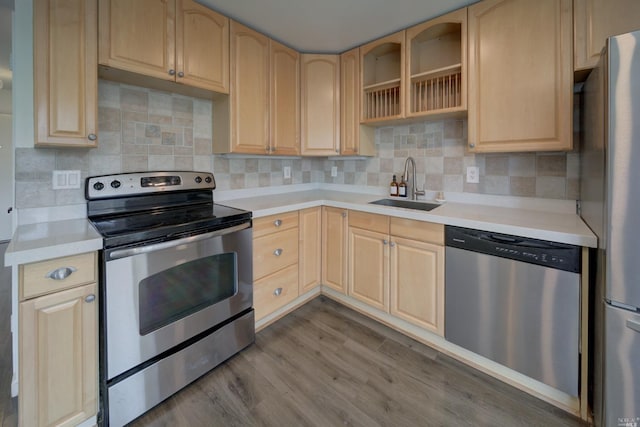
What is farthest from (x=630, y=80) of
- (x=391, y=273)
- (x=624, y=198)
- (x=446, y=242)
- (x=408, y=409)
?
(x=408, y=409)

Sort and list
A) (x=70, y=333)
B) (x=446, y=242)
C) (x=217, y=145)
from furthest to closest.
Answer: (x=217, y=145) < (x=446, y=242) < (x=70, y=333)

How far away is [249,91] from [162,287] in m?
1.51

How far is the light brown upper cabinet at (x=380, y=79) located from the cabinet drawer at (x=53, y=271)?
212 centimetres

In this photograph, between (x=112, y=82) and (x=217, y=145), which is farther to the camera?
(x=217, y=145)

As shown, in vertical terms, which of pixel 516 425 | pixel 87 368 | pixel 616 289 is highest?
pixel 616 289

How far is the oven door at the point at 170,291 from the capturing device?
4.19ft

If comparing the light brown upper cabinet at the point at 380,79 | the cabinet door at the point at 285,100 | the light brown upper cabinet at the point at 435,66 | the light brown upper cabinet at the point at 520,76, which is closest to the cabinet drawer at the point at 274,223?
the cabinet door at the point at 285,100

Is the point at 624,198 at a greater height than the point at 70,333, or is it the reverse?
the point at 624,198

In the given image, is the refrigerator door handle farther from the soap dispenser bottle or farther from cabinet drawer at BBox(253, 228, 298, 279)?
cabinet drawer at BBox(253, 228, 298, 279)

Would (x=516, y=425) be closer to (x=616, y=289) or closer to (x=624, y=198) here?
(x=616, y=289)

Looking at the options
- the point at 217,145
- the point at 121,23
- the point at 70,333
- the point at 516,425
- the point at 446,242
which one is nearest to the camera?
the point at 70,333

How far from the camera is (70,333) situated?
1.18 m

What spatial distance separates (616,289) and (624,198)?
0.34 meters

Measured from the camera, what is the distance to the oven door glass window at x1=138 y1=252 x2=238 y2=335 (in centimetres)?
138
